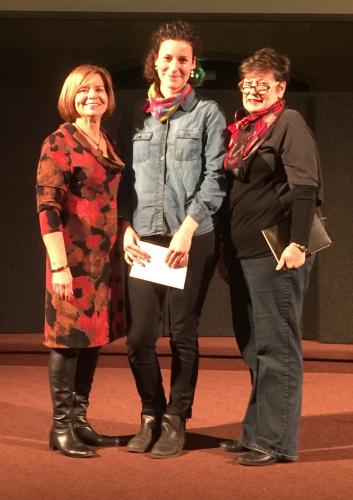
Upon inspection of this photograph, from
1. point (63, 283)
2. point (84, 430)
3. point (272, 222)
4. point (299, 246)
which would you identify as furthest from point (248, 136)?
point (84, 430)

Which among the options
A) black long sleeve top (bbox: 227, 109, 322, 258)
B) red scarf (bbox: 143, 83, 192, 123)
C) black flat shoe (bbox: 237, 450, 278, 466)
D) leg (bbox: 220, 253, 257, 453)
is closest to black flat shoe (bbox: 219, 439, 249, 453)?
leg (bbox: 220, 253, 257, 453)

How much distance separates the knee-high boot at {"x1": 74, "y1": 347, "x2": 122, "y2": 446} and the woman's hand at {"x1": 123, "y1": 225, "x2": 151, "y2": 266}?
40cm

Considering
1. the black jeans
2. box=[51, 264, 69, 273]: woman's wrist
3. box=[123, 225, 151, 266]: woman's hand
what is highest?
box=[123, 225, 151, 266]: woman's hand

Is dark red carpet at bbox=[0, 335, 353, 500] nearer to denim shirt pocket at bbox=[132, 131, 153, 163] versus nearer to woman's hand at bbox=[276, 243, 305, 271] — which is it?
woman's hand at bbox=[276, 243, 305, 271]

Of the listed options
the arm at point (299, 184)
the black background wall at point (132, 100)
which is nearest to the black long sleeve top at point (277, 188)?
the arm at point (299, 184)

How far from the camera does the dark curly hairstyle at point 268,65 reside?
2801 mm

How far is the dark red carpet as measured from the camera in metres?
2.66

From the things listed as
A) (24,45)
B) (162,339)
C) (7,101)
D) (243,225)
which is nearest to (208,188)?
(243,225)

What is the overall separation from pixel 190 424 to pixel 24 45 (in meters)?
3.37

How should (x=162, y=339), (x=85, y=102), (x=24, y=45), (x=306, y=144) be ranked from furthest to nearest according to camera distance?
(x=24, y=45)
(x=162, y=339)
(x=85, y=102)
(x=306, y=144)

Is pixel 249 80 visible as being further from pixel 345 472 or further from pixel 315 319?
pixel 315 319

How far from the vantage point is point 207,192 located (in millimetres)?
2854

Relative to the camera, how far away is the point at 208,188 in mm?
2855

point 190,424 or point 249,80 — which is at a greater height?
point 249,80
